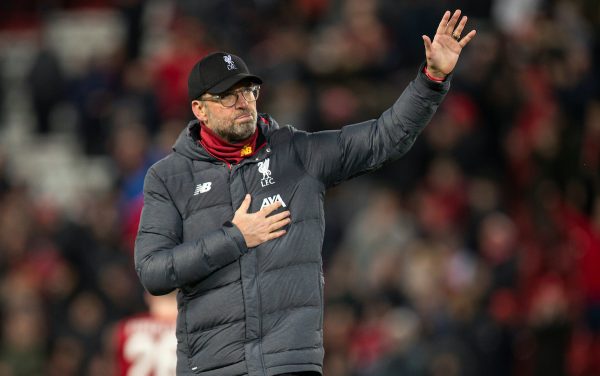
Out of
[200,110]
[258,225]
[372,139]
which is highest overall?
[200,110]

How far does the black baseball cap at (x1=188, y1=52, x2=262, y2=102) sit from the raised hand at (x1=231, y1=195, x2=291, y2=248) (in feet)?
1.81

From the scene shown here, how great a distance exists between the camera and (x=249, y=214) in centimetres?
571

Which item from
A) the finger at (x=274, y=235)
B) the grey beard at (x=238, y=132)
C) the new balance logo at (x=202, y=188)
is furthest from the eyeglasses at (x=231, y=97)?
the finger at (x=274, y=235)

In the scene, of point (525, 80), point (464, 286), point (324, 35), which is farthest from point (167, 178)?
point (324, 35)

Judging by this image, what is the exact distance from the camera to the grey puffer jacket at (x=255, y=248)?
224 inches

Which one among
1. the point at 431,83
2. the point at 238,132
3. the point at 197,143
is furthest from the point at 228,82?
the point at 431,83

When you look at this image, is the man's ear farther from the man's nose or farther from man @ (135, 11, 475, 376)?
the man's nose

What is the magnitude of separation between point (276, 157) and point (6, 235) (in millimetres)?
8637

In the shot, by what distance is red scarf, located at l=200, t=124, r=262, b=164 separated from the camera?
19.4ft

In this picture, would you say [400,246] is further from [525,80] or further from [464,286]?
[525,80]

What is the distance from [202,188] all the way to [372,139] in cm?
78

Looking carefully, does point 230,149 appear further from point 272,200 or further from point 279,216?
point 279,216

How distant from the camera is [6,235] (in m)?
14.0

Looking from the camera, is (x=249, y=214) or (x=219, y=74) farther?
(x=219, y=74)
